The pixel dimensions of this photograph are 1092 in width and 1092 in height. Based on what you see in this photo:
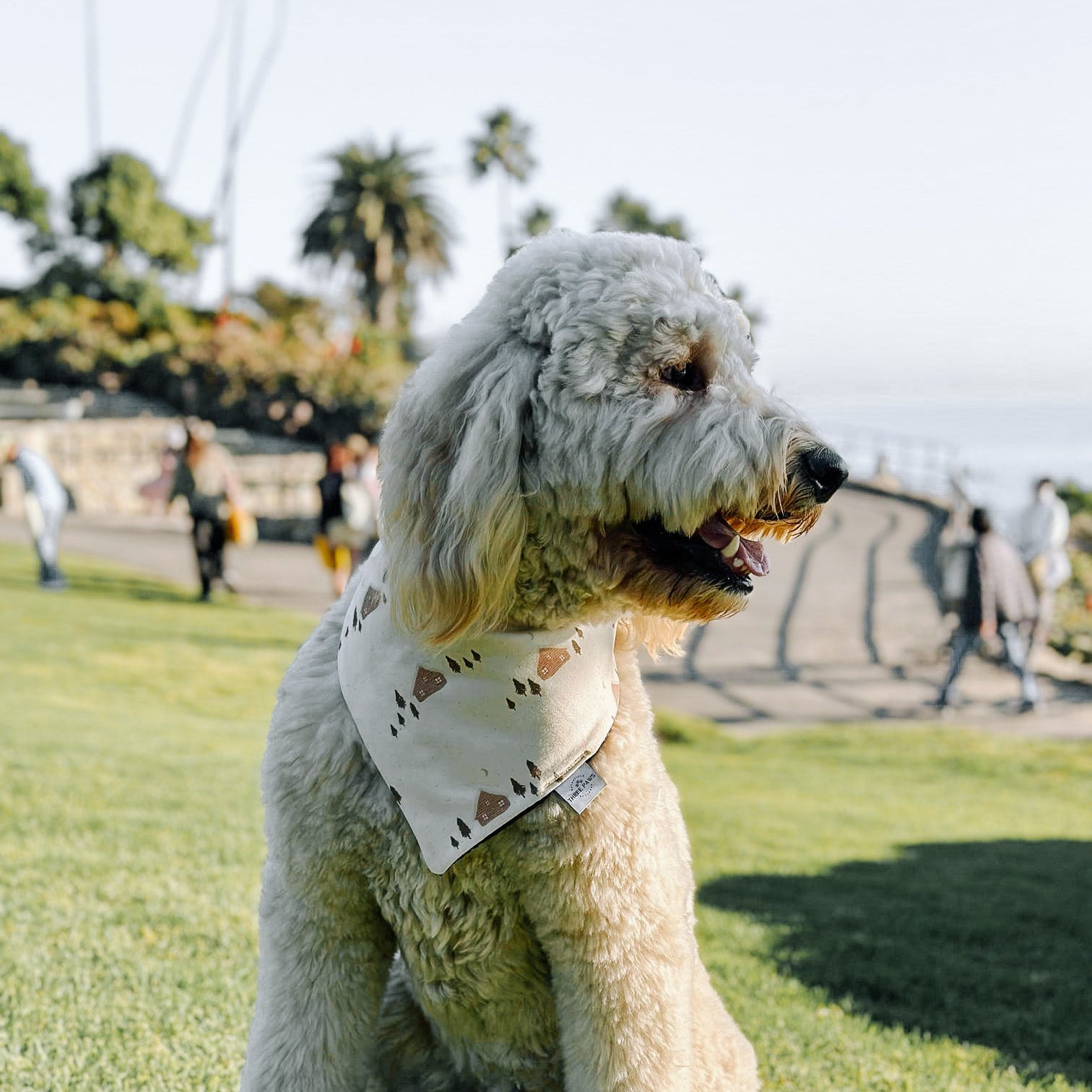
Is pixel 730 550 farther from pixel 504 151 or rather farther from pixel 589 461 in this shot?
pixel 504 151

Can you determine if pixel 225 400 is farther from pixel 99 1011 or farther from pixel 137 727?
pixel 99 1011

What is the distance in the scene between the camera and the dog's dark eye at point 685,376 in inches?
88.7

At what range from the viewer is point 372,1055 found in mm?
2471

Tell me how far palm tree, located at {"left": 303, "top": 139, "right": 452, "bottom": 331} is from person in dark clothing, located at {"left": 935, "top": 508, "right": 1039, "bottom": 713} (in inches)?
1474

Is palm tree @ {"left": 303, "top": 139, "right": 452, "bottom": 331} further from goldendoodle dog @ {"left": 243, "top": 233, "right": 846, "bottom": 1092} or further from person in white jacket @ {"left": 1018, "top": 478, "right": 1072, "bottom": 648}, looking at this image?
goldendoodle dog @ {"left": 243, "top": 233, "right": 846, "bottom": 1092}

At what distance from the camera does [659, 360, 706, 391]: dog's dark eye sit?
2252 millimetres

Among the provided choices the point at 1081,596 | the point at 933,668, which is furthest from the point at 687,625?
the point at 1081,596

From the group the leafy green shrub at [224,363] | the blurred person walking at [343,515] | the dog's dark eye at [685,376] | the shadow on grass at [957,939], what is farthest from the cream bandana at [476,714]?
the leafy green shrub at [224,363]

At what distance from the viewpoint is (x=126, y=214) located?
44.8 m

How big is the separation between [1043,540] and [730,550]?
44.5ft

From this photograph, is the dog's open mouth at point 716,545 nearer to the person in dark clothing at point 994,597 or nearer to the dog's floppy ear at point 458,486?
the dog's floppy ear at point 458,486

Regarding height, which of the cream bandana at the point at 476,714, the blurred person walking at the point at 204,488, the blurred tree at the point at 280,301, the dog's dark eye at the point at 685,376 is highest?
the blurred tree at the point at 280,301

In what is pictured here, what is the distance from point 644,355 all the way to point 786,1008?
2908 millimetres

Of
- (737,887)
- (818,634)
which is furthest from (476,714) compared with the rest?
(818,634)
